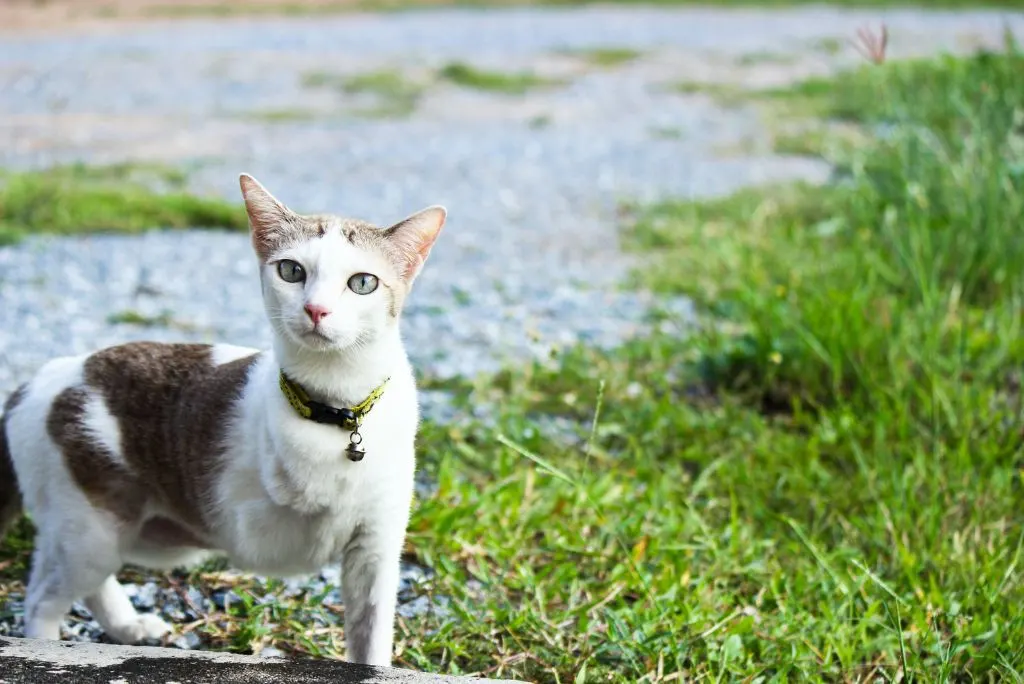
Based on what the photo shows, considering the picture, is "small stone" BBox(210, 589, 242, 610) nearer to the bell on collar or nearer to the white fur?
the white fur

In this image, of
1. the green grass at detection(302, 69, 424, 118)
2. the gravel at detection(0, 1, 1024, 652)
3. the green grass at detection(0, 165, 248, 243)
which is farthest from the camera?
the green grass at detection(302, 69, 424, 118)

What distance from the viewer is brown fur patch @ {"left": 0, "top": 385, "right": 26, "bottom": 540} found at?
2.57 m

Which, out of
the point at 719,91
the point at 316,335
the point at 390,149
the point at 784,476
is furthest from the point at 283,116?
the point at 316,335

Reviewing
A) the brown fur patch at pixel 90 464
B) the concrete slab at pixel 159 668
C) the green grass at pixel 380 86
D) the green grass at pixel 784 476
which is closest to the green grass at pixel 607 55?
the green grass at pixel 380 86

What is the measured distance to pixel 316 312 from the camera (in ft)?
6.84

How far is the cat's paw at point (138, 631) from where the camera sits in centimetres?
258

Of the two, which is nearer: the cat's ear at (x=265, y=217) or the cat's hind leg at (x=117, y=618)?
the cat's ear at (x=265, y=217)

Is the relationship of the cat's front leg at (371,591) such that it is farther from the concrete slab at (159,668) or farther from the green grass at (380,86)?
the green grass at (380,86)

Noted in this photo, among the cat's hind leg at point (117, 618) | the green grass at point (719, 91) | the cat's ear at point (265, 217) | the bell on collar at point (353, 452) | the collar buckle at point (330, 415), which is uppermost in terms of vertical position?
the cat's ear at point (265, 217)

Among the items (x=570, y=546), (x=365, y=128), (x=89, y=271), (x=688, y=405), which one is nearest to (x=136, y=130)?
(x=365, y=128)

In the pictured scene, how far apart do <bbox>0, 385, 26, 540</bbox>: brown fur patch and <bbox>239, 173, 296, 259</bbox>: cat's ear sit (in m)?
0.70

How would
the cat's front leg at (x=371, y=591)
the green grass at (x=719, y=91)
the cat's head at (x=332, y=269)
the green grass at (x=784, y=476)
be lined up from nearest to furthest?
1. the cat's head at (x=332, y=269)
2. the cat's front leg at (x=371, y=591)
3. the green grass at (x=784, y=476)
4. the green grass at (x=719, y=91)

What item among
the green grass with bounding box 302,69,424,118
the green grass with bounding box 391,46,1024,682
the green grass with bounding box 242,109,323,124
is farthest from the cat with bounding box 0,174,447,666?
the green grass with bounding box 302,69,424,118

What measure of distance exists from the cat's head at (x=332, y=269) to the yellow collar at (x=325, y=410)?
11 cm
